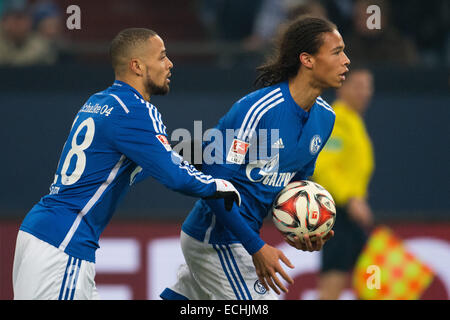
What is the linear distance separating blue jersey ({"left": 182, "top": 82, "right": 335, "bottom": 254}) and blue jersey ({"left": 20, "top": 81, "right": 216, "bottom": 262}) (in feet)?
1.27

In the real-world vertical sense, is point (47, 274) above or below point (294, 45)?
below

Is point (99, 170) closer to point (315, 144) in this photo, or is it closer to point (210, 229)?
point (210, 229)

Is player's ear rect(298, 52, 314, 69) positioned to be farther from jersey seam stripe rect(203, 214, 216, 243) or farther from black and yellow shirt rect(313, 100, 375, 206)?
black and yellow shirt rect(313, 100, 375, 206)

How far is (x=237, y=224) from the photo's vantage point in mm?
4484

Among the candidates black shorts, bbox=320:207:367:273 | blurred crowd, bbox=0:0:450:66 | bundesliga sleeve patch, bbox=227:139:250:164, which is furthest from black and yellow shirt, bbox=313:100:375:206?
bundesliga sleeve patch, bbox=227:139:250:164

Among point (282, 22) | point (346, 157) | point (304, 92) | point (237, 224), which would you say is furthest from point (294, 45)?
point (282, 22)

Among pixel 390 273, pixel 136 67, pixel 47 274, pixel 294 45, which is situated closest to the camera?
pixel 47 274

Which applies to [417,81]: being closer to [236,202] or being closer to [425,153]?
[425,153]

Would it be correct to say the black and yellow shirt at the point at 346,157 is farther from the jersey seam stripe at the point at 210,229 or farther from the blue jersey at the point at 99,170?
the blue jersey at the point at 99,170

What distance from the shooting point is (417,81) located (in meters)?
8.14

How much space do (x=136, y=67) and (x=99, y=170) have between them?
618 millimetres

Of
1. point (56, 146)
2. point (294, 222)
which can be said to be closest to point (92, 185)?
point (294, 222)

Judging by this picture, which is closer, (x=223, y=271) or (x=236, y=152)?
(x=236, y=152)
